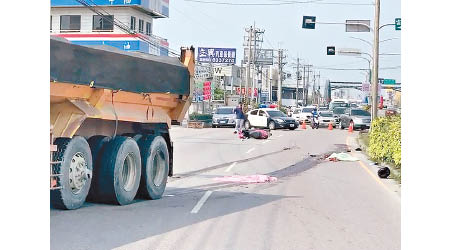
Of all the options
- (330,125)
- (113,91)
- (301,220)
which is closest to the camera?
(301,220)

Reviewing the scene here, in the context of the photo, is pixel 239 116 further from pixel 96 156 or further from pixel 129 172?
pixel 96 156

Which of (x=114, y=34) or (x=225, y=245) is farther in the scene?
(x=114, y=34)

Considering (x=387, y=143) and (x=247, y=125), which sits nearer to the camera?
(x=387, y=143)

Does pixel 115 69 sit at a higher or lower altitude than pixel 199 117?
higher

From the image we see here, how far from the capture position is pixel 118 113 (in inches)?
527

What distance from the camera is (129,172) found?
45.1ft

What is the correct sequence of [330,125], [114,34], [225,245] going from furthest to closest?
1. [114,34]
2. [330,125]
3. [225,245]

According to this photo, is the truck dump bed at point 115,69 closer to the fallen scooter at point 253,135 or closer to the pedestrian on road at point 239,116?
the fallen scooter at point 253,135

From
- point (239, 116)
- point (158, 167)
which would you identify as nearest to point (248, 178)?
point (158, 167)

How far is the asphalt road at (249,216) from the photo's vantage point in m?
9.96

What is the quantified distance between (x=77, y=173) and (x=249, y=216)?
2.90 metres
